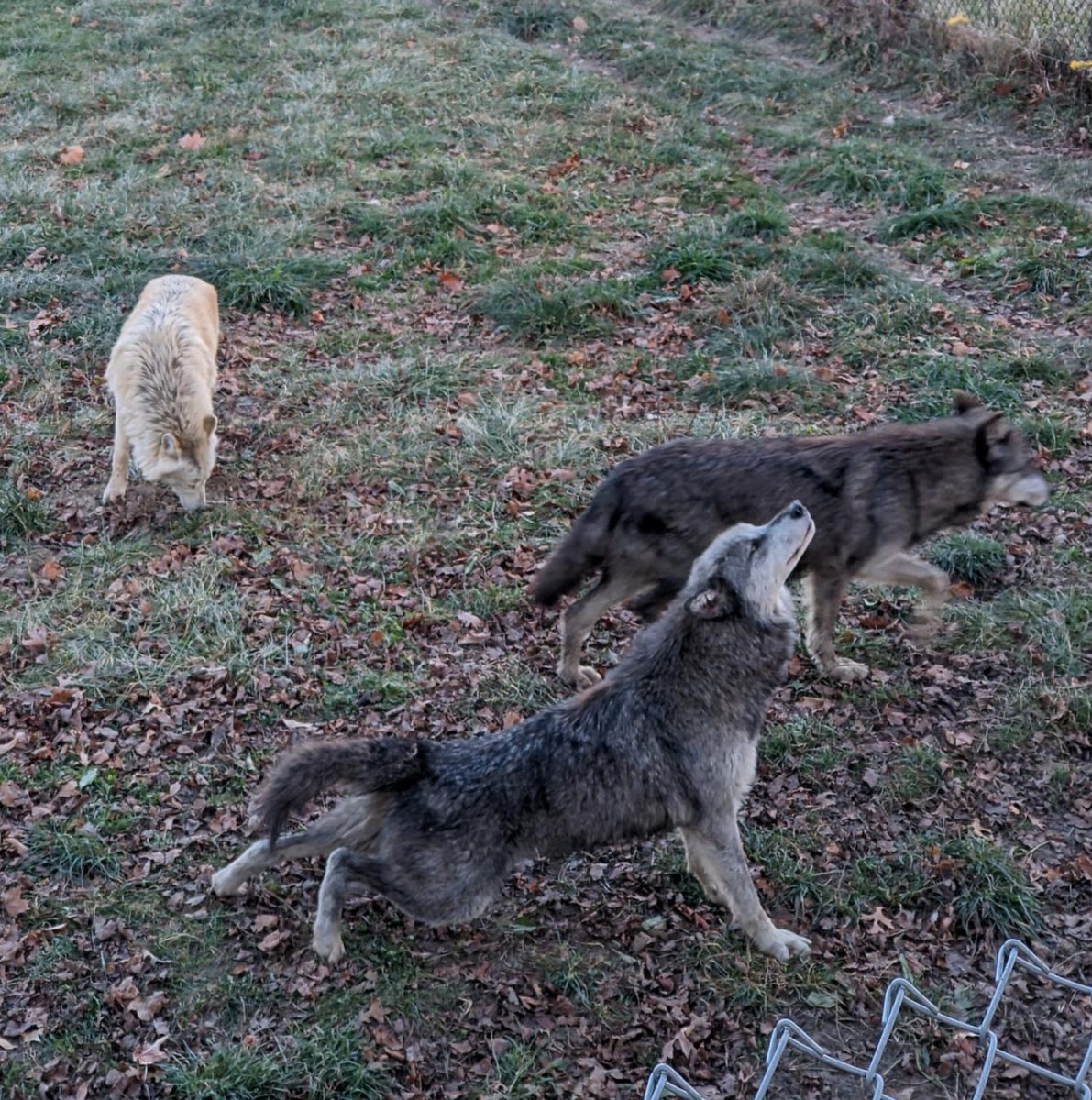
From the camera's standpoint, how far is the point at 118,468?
7.89 meters

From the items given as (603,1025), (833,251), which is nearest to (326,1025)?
(603,1025)

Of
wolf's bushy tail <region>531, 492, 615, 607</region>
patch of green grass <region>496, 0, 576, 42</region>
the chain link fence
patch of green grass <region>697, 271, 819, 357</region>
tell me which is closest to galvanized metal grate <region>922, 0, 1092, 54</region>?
the chain link fence

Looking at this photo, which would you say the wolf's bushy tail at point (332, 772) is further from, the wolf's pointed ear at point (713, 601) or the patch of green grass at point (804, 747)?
the patch of green grass at point (804, 747)

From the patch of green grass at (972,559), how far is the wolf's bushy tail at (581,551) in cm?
233

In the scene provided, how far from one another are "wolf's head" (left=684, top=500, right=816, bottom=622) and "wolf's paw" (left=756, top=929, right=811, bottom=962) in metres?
1.33

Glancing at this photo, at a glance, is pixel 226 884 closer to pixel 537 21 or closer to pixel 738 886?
pixel 738 886

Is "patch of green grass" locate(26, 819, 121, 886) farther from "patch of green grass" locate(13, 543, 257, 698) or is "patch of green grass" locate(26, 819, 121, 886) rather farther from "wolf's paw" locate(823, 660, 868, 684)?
"wolf's paw" locate(823, 660, 868, 684)

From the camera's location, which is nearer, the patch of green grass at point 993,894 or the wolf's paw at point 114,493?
the patch of green grass at point 993,894

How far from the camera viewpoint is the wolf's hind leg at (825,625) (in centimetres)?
607

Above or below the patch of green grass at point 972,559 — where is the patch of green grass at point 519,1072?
below

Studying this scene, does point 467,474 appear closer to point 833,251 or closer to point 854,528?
point 854,528

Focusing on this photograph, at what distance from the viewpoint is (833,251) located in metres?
10.2

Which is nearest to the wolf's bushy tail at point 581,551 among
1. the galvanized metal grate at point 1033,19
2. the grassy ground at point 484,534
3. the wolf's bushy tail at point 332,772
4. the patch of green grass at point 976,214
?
the grassy ground at point 484,534

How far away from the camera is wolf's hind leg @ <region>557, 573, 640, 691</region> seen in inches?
233
